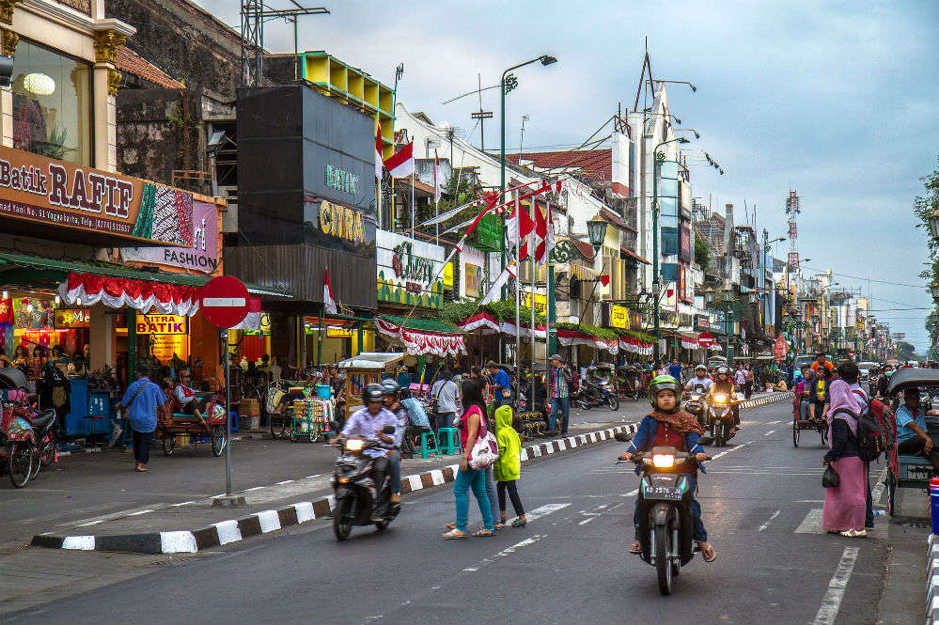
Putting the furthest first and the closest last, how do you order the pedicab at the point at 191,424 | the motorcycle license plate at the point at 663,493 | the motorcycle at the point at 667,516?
the pedicab at the point at 191,424, the motorcycle license plate at the point at 663,493, the motorcycle at the point at 667,516

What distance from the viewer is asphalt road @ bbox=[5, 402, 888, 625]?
773 centimetres

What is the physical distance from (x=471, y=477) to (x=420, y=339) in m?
18.3

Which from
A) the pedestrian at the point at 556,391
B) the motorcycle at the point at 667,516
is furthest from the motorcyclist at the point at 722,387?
the motorcycle at the point at 667,516

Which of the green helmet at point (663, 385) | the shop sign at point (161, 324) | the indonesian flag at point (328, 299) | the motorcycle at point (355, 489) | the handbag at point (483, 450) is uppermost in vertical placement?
the indonesian flag at point (328, 299)

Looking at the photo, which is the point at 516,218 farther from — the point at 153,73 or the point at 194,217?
the point at 153,73

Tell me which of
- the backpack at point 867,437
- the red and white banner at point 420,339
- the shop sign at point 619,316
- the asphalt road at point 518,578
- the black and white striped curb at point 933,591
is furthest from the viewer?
the shop sign at point 619,316

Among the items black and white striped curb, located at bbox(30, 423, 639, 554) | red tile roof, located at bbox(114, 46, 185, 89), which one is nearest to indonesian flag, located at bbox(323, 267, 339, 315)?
red tile roof, located at bbox(114, 46, 185, 89)

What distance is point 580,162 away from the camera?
70.2 metres

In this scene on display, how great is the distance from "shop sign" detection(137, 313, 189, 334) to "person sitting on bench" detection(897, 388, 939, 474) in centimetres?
1884

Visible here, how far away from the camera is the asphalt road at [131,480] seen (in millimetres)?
13062

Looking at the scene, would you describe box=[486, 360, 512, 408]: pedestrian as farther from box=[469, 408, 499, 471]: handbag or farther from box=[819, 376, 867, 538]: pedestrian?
box=[819, 376, 867, 538]: pedestrian

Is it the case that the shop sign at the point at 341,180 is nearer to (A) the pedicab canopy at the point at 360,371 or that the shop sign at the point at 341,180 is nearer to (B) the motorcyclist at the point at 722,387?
(A) the pedicab canopy at the point at 360,371

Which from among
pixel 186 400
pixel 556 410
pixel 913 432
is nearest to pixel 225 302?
pixel 186 400

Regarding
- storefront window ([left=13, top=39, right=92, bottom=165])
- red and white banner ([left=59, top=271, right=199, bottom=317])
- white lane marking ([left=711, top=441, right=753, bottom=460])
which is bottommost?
white lane marking ([left=711, top=441, right=753, bottom=460])
